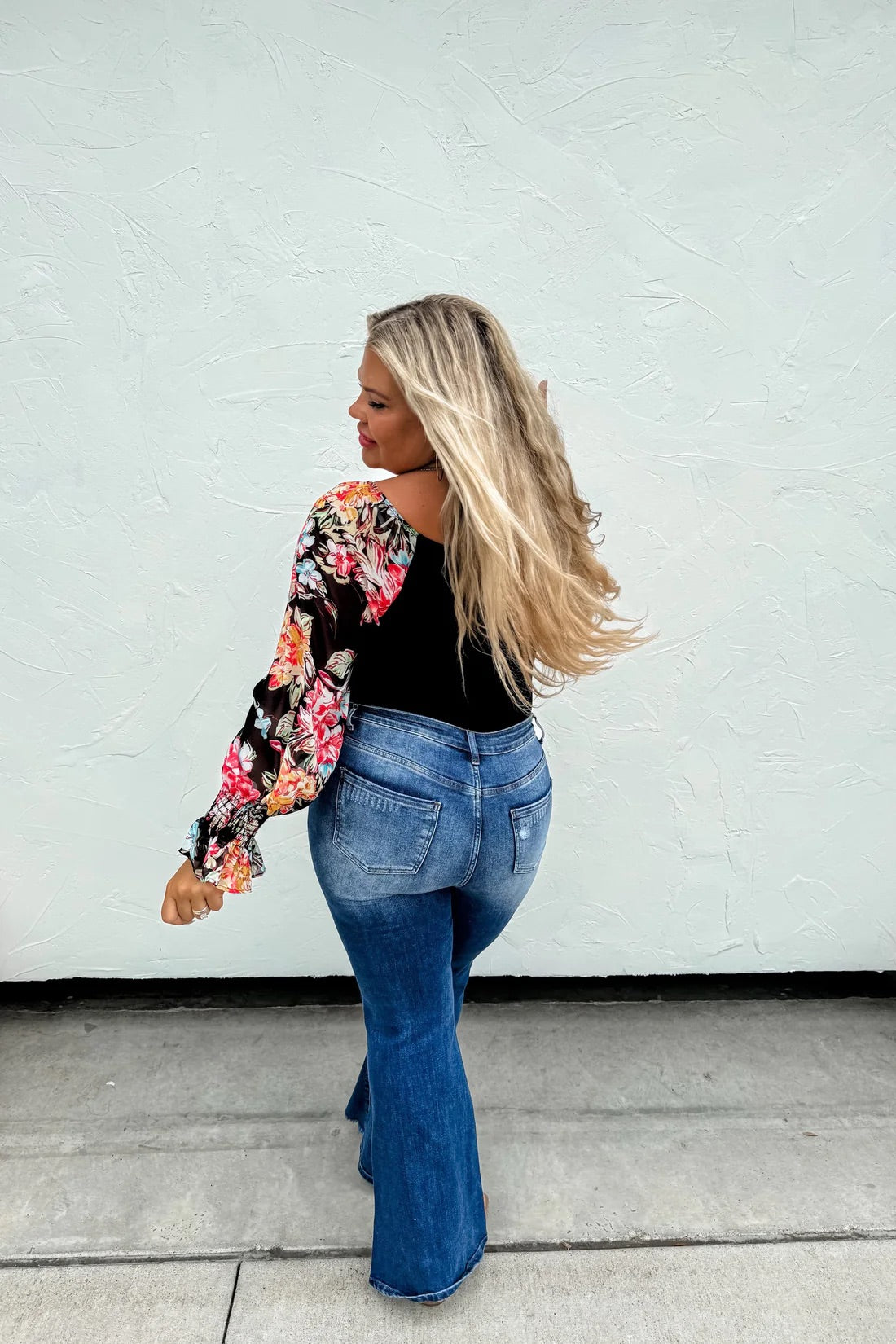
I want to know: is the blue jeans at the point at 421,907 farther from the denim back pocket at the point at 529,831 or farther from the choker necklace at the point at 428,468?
the choker necklace at the point at 428,468

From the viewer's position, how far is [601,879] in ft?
8.20

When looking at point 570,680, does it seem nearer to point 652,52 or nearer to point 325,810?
point 325,810

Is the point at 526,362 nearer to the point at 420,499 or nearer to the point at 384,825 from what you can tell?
the point at 420,499

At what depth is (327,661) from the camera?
1.38 m

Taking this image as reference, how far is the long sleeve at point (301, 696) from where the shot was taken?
1.35 m

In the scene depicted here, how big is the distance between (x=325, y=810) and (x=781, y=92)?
6.26 ft

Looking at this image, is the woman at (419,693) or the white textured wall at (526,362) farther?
the white textured wall at (526,362)

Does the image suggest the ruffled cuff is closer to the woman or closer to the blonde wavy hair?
the woman

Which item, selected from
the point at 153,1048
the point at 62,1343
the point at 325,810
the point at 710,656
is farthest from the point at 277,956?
the point at 710,656

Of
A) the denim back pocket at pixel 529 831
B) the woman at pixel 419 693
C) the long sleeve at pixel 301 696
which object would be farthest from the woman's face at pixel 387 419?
the denim back pocket at pixel 529 831

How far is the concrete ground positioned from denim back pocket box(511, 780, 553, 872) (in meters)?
0.80

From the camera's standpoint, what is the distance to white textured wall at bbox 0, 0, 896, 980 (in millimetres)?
2041

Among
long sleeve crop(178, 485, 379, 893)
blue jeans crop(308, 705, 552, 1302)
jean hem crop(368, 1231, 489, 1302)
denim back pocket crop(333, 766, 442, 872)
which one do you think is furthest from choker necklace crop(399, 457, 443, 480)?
jean hem crop(368, 1231, 489, 1302)

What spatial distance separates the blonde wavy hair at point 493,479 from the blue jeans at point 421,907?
0.16m
